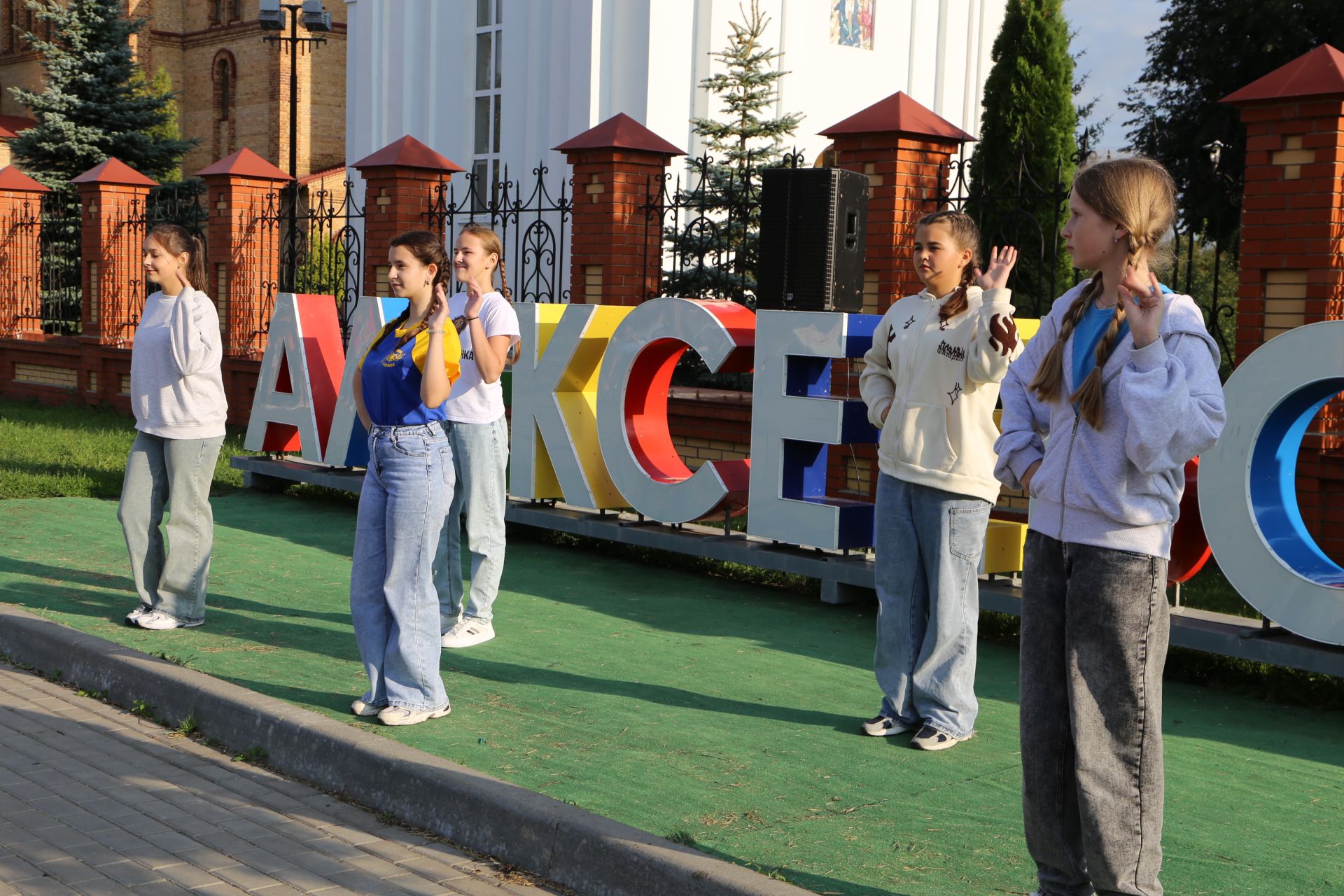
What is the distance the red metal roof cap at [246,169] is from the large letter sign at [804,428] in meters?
9.79

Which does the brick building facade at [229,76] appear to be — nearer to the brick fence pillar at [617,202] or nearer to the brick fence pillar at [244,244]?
the brick fence pillar at [244,244]

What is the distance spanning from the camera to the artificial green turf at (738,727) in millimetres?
4258

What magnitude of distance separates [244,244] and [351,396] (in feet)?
22.5

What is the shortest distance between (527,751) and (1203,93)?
26.4m

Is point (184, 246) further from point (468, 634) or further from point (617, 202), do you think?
point (617, 202)

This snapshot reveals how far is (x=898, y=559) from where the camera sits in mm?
5277

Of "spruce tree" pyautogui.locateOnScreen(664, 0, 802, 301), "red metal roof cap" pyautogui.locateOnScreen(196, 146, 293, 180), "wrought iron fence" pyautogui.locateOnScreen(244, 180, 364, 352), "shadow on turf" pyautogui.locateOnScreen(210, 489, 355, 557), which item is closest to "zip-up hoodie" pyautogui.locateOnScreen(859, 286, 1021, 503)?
"spruce tree" pyautogui.locateOnScreen(664, 0, 802, 301)

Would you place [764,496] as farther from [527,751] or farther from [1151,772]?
[1151,772]

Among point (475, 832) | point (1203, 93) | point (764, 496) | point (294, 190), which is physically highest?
point (1203, 93)

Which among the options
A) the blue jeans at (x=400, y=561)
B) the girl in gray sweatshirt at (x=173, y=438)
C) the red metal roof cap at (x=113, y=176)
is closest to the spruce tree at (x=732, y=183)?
the girl in gray sweatshirt at (x=173, y=438)

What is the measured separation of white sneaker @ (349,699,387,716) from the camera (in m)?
5.42

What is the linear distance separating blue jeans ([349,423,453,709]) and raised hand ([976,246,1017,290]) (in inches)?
82.8

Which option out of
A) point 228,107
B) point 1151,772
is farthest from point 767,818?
point 228,107

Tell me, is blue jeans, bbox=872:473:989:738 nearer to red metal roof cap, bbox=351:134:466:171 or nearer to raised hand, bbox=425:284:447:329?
raised hand, bbox=425:284:447:329
